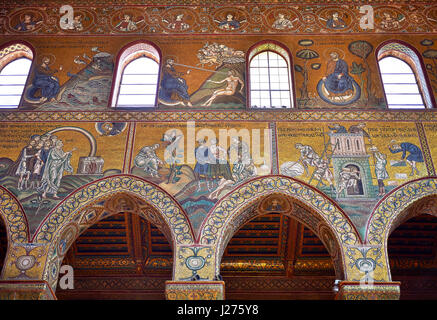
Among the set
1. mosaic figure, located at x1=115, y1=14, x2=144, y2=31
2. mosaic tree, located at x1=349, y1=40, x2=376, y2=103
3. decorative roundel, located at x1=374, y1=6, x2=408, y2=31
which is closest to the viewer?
mosaic tree, located at x1=349, y1=40, x2=376, y2=103

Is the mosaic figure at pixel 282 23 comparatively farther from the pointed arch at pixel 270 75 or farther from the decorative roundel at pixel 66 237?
the decorative roundel at pixel 66 237

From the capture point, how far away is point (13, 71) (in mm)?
A: 12086

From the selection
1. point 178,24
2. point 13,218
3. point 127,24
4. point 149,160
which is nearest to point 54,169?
point 13,218

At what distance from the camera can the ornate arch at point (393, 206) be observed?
9.19 metres

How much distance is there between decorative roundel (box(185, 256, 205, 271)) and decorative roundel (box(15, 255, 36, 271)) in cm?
253

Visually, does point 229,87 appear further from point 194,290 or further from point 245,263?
point 194,290

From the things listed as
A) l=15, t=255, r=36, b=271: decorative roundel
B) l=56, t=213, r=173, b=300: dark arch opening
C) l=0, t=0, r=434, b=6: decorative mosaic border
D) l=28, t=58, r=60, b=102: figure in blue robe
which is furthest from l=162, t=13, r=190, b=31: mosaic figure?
l=15, t=255, r=36, b=271: decorative roundel

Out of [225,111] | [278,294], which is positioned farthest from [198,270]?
[278,294]

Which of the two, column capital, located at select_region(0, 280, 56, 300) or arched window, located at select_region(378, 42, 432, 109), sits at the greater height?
arched window, located at select_region(378, 42, 432, 109)

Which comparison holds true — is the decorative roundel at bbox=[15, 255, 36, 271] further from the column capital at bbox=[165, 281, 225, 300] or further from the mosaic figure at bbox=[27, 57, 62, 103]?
the mosaic figure at bbox=[27, 57, 62, 103]

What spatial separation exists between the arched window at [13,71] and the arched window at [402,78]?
7881mm

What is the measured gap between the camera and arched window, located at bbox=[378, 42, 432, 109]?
37.6ft

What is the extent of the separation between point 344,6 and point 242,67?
3058 mm
